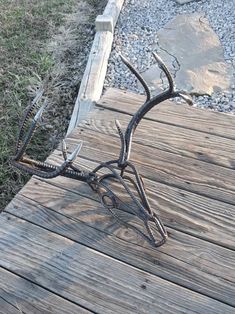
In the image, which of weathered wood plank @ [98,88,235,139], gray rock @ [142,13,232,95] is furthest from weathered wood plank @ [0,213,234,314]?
gray rock @ [142,13,232,95]

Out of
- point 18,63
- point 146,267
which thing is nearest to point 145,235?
point 146,267

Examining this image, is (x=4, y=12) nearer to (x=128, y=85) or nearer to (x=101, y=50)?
(x=101, y=50)

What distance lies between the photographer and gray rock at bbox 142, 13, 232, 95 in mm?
3500

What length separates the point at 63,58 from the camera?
4.05m

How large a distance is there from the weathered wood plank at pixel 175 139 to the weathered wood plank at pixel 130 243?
0.52 m

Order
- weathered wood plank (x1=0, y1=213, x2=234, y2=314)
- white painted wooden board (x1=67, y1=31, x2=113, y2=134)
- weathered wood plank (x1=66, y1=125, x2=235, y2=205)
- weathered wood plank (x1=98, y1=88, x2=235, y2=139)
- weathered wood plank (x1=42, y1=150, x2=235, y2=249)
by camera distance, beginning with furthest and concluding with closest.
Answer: white painted wooden board (x1=67, y1=31, x2=113, y2=134)
weathered wood plank (x1=98, y1=88, x2=235, y2=139)
weathered wood plank (x1=66, y1=125, x2=235, y2=205)
weathered wood plank (x1=42, y1=150, x2=235, y2=249)
weathered wood plank (x1=0, y1=213, x2=234, y2=314)

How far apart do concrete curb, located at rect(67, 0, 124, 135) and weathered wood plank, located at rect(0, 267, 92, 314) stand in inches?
48.5

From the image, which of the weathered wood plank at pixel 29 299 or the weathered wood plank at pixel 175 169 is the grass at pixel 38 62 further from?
the weathered wood plank at pixel 29 299

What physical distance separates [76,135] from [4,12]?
2623 mm

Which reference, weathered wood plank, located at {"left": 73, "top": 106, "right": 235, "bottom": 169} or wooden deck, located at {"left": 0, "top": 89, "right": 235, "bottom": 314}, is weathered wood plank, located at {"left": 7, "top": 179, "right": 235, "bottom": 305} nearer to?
wooden deck, located at {"left": 0, "top": 89, "right": 235, "bottom": 314}

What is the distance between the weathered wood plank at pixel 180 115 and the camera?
2.46 m

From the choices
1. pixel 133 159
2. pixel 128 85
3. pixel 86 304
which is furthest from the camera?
pixel 128 85

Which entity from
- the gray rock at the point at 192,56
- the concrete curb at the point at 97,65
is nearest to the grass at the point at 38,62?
the concrete curb at the point at 97,65

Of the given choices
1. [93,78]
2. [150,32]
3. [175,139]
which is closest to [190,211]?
[175,139]
